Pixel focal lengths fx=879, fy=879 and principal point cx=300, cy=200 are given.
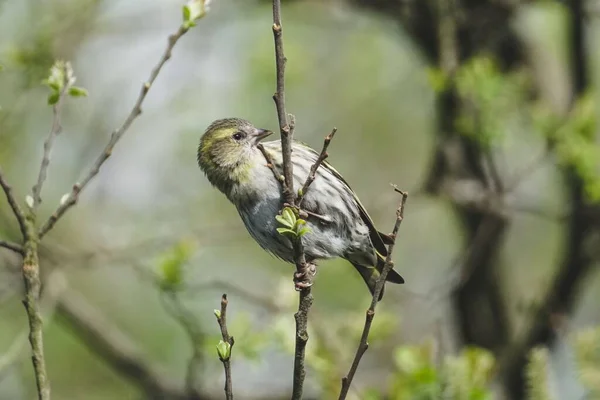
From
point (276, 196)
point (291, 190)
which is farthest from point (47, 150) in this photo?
point (276, 196)

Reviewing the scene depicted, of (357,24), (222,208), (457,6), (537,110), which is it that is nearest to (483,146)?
(537,110)

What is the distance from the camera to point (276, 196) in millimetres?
4609

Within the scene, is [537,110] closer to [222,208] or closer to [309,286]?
[309,286]

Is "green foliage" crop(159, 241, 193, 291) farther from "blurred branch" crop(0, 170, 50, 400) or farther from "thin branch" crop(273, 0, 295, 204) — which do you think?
"thin branch" crop(273, 0, 295, 204)

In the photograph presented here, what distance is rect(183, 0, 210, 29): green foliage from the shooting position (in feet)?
12.7

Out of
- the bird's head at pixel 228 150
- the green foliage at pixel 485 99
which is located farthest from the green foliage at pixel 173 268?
the green foliage at pixel 485 99

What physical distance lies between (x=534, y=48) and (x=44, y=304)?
5173 millimetres

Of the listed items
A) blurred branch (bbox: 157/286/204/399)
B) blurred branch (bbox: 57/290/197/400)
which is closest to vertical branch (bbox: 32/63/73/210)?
blurred branch (bbox: 157/286/204/399)

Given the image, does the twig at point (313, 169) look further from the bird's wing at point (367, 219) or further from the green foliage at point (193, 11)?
the bird's wing at point (367, 219)

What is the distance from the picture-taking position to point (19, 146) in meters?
8.58

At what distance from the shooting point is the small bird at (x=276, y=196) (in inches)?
187

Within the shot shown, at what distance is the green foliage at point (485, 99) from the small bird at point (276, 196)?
6.52 ft

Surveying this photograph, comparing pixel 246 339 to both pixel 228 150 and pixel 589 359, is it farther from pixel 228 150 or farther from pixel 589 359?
pixel 589 359

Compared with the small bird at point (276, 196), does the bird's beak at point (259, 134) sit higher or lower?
higher
